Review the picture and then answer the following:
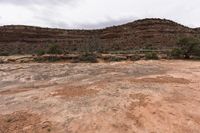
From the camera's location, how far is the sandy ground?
11486 millimetres

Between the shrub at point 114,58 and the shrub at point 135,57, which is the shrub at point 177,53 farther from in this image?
the shrub at point 114,58

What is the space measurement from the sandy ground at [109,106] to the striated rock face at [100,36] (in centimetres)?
2633

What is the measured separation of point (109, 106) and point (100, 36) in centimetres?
4188

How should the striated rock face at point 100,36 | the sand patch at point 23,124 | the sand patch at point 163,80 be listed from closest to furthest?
the sand patch at point 23,124
the sand patch at point 163,80
the striated rock face at point 100,36

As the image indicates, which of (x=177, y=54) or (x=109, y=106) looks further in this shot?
(x=177, y=54)

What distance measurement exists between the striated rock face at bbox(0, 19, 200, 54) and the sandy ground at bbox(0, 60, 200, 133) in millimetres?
26334

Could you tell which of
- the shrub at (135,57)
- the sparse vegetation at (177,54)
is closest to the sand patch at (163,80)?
the shrub at (135,57)

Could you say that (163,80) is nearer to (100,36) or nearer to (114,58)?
(114,58)

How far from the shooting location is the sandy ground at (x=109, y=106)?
37.7ft

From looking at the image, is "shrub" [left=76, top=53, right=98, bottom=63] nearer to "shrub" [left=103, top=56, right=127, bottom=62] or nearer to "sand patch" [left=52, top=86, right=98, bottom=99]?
"shrub" [left=103, top=56, right=127, bottom=62]

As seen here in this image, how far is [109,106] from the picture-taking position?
507 inches

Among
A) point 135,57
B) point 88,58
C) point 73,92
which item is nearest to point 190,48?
point 135,57

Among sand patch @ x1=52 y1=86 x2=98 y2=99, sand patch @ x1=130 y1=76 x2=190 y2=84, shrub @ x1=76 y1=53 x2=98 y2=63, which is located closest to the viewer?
sand patch @ x1=52 y1=86 x2=98 y2=99

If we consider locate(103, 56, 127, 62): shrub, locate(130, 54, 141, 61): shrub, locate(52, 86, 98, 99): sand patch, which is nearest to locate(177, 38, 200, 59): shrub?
locate(130, 54, 141, 61): shrub
